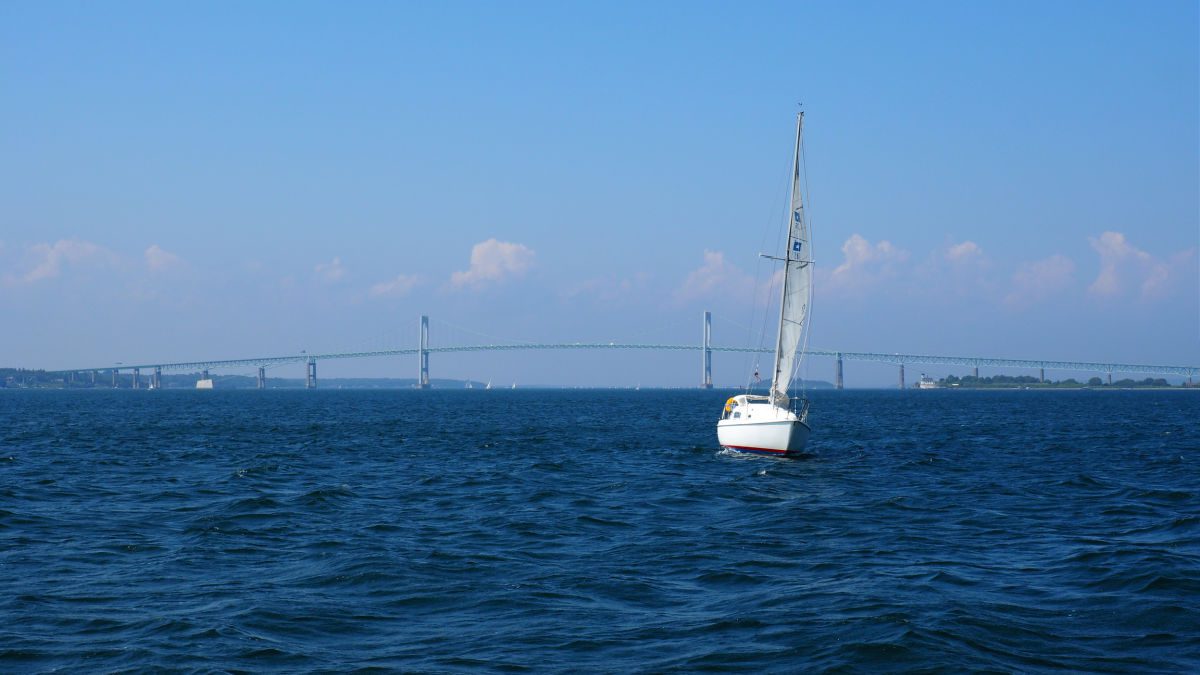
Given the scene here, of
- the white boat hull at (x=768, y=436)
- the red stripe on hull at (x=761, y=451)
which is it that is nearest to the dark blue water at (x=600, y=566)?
the white boat hull at (x=768, y=436)

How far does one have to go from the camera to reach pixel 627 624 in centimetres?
1133

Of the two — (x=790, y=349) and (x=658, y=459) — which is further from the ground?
(x=790, y=349)

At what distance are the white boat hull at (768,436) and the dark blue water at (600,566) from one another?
121 cm

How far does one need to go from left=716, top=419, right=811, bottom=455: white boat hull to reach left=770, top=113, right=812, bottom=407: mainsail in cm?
151

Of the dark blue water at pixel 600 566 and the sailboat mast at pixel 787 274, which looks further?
the sailboat mast at pixel 787 274

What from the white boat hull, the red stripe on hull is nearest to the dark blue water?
the white boat hull

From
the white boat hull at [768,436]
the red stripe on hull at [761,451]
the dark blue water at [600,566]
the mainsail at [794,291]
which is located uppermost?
the mainsail at [794,291]

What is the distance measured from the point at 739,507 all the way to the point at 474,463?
12.8 meters

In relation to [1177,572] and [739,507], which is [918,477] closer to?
[739,507]

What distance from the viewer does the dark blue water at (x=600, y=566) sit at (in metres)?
10.4

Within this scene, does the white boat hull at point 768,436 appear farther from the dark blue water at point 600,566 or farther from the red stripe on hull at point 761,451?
the dark blue water at point 600,566

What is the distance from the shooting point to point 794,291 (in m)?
33.7

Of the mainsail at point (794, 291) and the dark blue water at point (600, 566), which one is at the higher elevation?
the mainsail at point (794, 291)

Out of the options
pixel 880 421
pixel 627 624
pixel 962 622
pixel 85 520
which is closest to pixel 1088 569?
pixel 962 622
